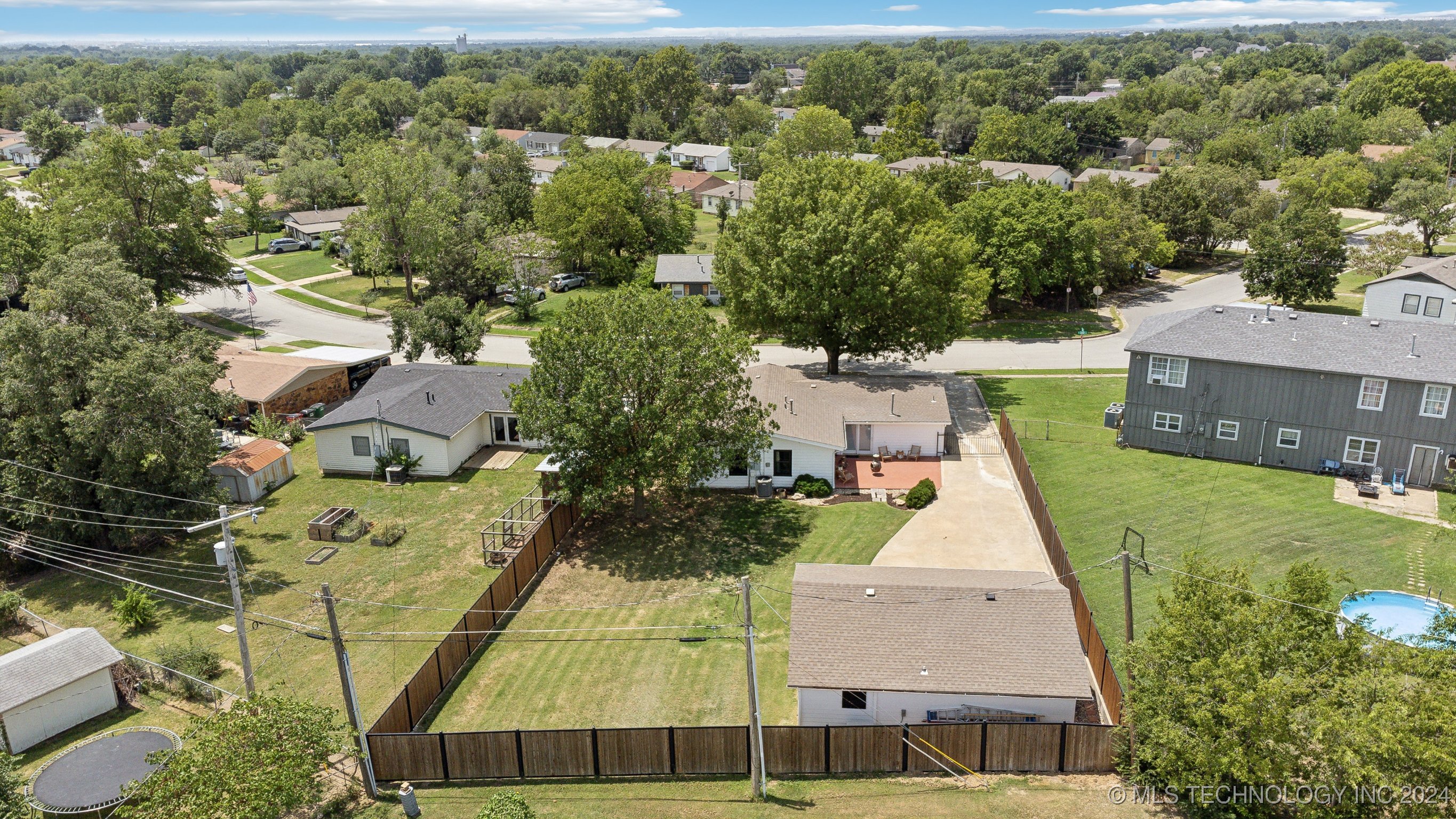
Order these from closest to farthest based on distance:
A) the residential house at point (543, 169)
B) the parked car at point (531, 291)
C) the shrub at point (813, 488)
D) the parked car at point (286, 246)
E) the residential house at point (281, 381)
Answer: the shrub at point (813, 488) < the residential house at point (281, 381) < the parked car at point (531, 291) < the parked car at point (286, 246) < the residential house at point (543, 169)

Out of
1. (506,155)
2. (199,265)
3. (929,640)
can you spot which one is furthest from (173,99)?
(929,640)

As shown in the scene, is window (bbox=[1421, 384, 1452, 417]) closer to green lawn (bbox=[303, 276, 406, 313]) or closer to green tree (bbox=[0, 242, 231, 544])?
green tree (bbox=[0, 242, 231, 544])

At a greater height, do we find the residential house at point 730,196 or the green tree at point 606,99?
the green tree at point 606,99

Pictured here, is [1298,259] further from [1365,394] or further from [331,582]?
[331,582]

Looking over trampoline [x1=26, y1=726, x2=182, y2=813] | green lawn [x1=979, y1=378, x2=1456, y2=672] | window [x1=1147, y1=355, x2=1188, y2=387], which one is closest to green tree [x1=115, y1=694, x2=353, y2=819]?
trampoline [x1=26, y1=726, x2=182, y2=813]

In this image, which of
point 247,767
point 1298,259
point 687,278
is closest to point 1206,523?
point 247,767

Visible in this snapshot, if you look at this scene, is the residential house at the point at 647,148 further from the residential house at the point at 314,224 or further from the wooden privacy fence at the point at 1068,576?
the wooden privacy fence at the point at 1068,576

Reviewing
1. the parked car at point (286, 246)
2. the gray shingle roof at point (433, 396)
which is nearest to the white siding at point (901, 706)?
the gray shingle roof at point (433, 396)

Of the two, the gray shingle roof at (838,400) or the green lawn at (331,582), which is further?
the gray shingle roof at (838,400)
